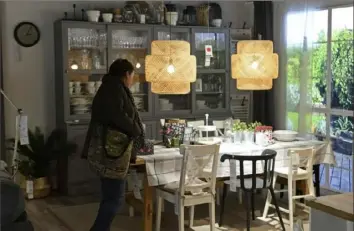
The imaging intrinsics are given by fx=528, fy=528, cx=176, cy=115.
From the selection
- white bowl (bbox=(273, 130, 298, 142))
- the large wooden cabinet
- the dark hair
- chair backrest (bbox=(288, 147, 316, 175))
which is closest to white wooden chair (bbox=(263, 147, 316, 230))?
chair backrest (bbox=(288, 147, 316, 175))

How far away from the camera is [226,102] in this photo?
708cm

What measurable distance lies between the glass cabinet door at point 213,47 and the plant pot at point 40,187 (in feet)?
8.03

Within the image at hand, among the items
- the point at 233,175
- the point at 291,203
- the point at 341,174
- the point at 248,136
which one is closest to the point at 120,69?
the point at 233,175

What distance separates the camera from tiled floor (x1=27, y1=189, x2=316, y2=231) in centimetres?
481

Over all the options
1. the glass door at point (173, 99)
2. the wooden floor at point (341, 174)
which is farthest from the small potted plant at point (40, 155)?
the wooden floor at point (341, 174)

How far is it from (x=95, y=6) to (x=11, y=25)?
1006mm

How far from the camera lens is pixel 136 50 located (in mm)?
6562

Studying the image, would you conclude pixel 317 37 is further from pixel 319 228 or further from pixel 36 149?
pixel 319 228

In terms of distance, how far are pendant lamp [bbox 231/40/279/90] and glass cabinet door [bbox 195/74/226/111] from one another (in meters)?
1.80

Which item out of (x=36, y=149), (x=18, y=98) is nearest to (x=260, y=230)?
(x=36, y=149)

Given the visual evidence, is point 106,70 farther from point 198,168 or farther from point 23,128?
point 198,168

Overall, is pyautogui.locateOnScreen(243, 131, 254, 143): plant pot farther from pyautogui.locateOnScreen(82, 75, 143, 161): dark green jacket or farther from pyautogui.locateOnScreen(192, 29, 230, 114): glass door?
pyautogui.locateOnScreen(192, 29, 230, 114): glass door

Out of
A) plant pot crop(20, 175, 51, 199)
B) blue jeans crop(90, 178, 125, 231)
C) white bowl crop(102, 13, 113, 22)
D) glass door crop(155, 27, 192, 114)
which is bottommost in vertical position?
plant pot crop(20, 175, 51, 199)

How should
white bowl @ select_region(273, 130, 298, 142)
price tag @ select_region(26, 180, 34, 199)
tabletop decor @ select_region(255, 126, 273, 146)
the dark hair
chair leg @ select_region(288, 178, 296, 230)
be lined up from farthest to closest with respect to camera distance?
price tag @ select_region(26, 180, 34, 199)
white bowl @ select_region(273, 130, 298, 142)
tabletop decor @ select_region(255, 126, 273, 146)
chair leg @ select_region(288, 178, 296, 230)
the dark hair
